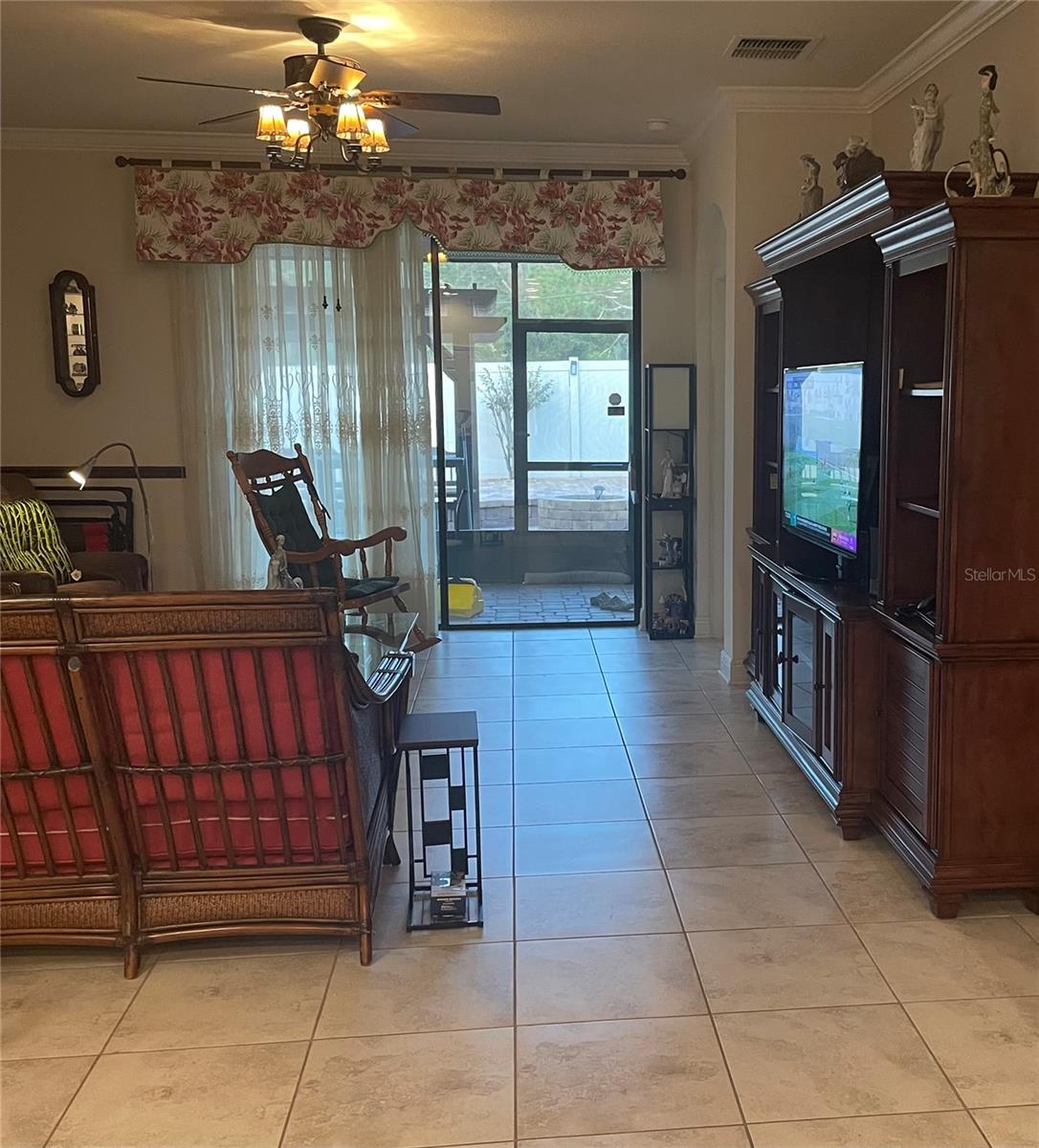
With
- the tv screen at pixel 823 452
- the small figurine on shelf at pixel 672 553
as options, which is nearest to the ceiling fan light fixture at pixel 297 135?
the tv screen at pixel 823 452

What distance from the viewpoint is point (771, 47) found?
3967 mm

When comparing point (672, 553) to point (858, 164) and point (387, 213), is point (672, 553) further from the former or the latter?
point (858, 164)

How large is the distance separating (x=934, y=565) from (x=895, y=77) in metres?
2.38

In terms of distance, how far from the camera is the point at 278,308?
562 centimetres

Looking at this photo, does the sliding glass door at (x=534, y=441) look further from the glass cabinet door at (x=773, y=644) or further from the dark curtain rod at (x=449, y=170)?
the glass cabinet door at (x=773, y=644)

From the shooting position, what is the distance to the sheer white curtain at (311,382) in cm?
561

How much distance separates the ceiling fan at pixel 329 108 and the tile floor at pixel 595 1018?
97.1 inches

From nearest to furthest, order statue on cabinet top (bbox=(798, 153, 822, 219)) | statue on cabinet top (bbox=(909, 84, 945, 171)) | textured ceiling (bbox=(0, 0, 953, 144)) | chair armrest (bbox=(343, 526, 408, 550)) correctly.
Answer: statue on cabinet top (bbox=(909, 84, 945, 171)) < textured ceiling (bbox=(0, 0, 953, 144)) < statue on cabinet top (bbox=(798, 153, 822, 219)) < chair armrest (bbox=(343, 526, 408, 550))

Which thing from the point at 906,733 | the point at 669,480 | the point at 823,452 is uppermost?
the point at 823,452

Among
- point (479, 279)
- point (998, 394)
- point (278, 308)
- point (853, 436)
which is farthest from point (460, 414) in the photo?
point (998, 394)

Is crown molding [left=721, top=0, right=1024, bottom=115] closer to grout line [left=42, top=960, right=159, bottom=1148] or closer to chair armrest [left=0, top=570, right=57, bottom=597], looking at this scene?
chair armrest [left=0, top=570, right=57, bottom=597]

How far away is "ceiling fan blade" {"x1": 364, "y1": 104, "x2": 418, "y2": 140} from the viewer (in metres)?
3.54

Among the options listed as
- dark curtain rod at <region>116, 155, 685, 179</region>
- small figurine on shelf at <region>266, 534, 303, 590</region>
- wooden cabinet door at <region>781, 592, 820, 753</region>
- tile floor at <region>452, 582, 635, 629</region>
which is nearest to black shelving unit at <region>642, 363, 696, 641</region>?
tile floor at <region>452, 582, 635, 629</region>

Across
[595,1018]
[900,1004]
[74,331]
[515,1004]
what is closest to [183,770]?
[515,1004]
